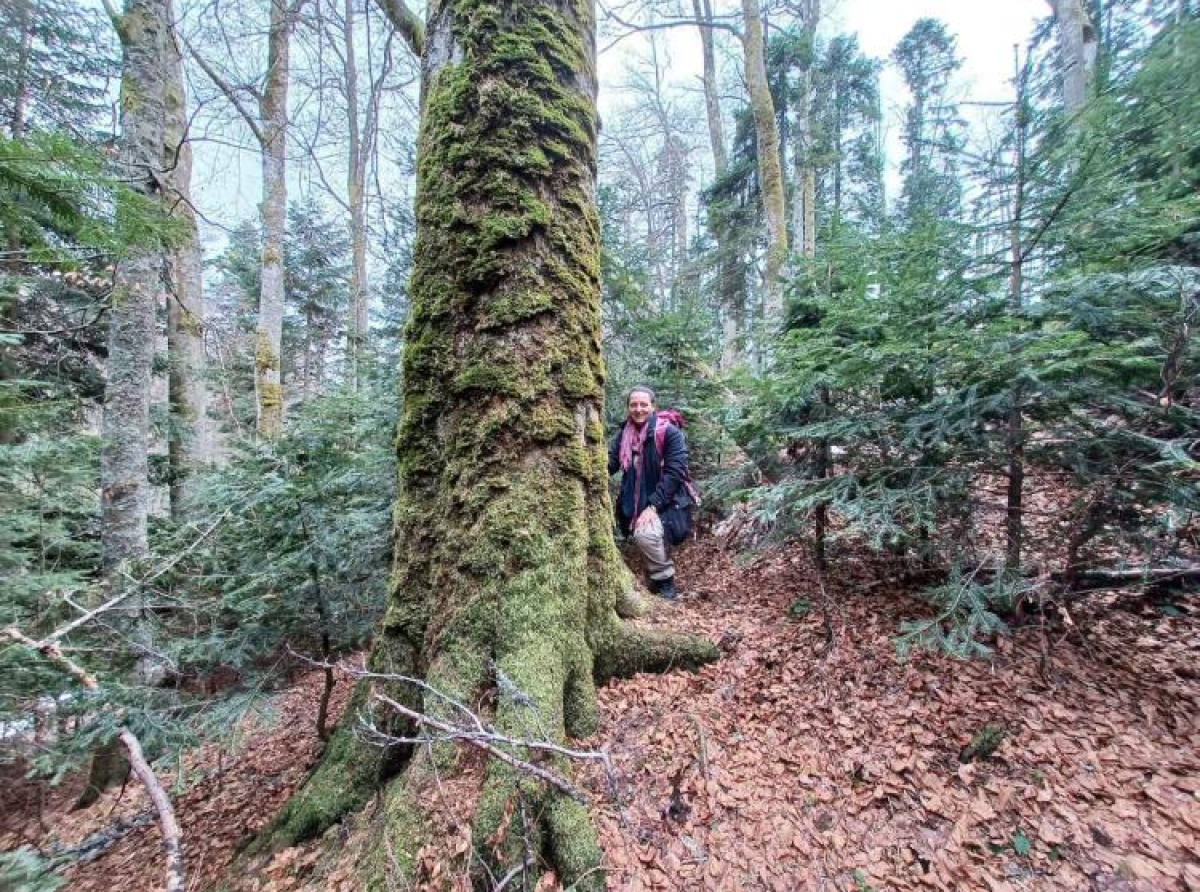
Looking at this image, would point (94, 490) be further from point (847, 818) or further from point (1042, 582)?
point (1042, 582)

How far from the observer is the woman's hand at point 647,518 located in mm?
4324

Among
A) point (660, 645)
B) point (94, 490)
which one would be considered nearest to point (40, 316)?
point (94, 490)

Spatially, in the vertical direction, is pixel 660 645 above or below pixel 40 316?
below

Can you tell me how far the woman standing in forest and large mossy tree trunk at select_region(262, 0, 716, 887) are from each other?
1624 mm

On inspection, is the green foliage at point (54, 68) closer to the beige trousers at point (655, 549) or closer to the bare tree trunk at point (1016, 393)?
the beige trousers at point (655, 549)

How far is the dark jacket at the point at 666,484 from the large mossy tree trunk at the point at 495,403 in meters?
1.82

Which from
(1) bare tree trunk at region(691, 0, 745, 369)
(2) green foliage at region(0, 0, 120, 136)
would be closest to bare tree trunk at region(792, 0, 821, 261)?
(1) bare tree trunk at region(691, 0, 745, 369)

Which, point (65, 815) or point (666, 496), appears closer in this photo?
point (65, 815)

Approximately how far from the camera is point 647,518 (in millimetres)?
4348

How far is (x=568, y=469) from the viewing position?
2561 mm

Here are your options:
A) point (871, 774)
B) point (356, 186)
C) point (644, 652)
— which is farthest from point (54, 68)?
point (871, 774)

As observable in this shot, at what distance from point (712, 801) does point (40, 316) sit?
37.3ft

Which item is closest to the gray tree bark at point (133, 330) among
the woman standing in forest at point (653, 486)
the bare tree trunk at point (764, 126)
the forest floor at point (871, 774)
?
the forest floor at point (871, 774)

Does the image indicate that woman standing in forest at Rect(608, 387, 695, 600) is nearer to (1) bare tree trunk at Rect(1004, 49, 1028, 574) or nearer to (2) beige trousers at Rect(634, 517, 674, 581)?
(2) beige trousers at Rect(634, 517, 674, 581)
